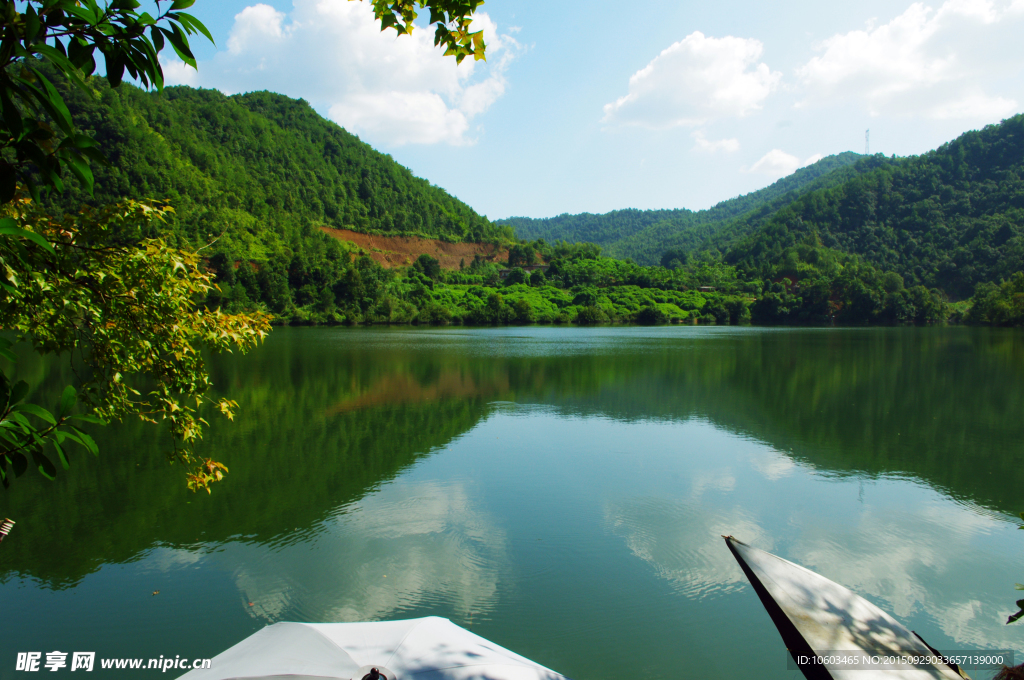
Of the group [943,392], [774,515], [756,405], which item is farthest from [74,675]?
[943,392]

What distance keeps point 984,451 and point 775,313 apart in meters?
79.8

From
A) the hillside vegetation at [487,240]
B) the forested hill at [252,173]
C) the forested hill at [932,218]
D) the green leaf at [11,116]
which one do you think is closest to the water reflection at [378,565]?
the green leaf at [11,116]

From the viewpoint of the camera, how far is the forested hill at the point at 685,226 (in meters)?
154

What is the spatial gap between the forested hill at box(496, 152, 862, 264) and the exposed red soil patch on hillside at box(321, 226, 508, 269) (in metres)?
53.0

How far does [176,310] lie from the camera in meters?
4.60

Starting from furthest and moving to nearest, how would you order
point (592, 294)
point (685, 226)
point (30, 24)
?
point (685, 226), point (592, 294), point (30, 24)

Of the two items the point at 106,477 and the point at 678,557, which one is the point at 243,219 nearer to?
the point at 106,477

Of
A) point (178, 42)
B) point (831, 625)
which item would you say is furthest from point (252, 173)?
point (831, 625)

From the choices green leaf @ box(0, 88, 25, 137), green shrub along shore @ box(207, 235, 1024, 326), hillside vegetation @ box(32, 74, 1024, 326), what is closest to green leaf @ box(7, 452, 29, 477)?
green leaf @ box(0, 88, 25, 137)

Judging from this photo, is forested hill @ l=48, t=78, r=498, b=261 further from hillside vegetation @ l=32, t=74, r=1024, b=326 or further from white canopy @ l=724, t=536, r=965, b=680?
white canopy @ l=724, t=536, r=965, b=680

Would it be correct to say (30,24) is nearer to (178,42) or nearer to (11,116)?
(11,116)

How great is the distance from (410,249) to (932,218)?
92.6m

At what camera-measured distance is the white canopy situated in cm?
277

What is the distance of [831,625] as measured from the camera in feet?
9.61
